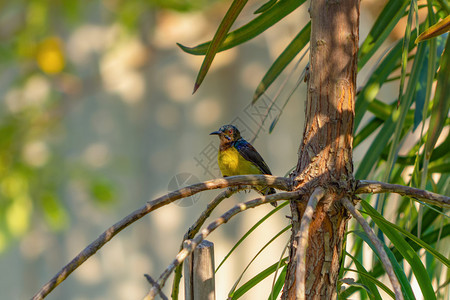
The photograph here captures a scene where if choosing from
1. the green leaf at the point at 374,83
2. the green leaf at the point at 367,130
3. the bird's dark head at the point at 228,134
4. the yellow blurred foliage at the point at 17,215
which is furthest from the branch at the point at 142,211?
the yellow blurred foliage at the point at 17,215

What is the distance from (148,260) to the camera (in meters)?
3.08

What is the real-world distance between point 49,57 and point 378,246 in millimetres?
2211

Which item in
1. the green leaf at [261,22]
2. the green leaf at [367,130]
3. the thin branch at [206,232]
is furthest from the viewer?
the green leaf at [367,130]

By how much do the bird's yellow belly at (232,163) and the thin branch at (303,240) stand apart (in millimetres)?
898

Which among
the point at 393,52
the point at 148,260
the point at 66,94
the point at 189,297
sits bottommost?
the point at 189,297

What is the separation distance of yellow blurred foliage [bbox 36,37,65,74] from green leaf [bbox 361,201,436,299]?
81.8 inches

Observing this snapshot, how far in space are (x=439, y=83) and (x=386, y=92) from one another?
2375 mm

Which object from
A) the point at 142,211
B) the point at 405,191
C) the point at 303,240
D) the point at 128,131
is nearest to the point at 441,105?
the point at 405,191

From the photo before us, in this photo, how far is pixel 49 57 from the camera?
257 cm

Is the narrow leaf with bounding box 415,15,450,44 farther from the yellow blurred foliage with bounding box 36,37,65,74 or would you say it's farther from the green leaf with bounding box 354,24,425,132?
→ the yellow blurred foliage with bounding box 36,37,65,74

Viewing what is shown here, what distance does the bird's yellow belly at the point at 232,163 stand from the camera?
1578mm

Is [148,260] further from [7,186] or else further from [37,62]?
[37,62]

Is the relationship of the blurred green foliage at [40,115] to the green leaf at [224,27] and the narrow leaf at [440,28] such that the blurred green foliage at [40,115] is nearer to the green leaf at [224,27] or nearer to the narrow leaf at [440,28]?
the green leaf at [224,27]

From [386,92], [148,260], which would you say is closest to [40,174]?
[148,260]
